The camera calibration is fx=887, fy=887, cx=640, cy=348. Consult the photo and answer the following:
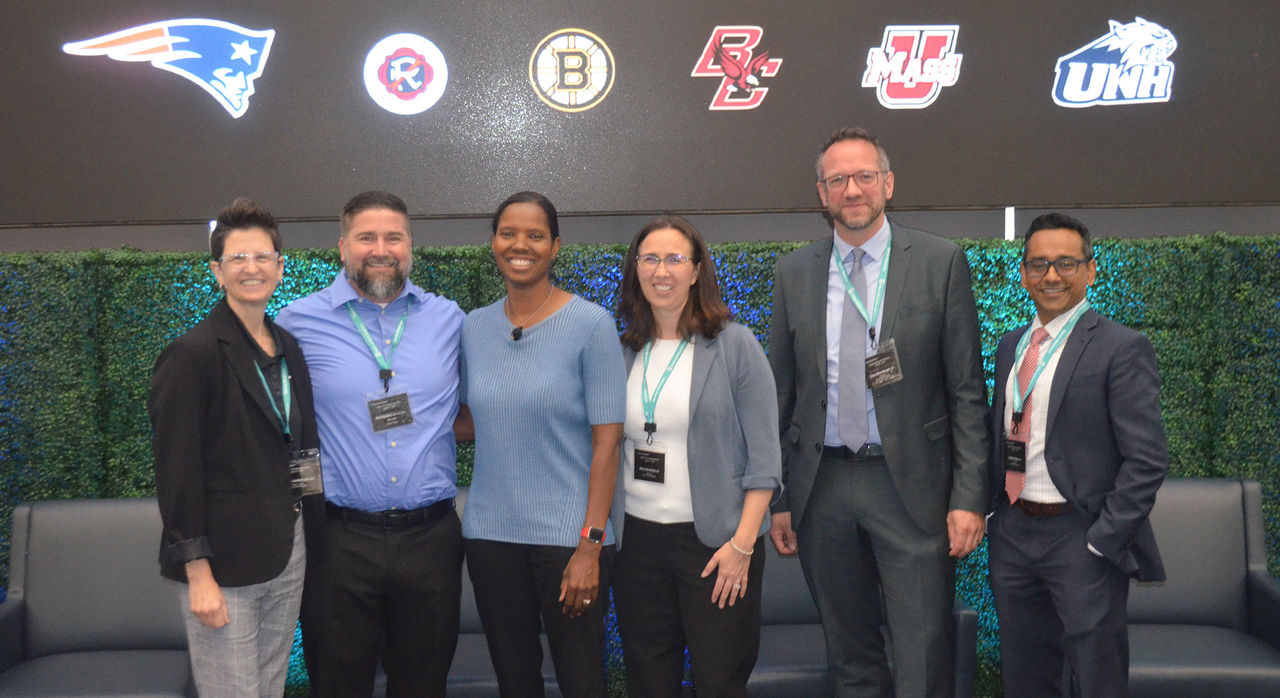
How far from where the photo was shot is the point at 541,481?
2.29 meters

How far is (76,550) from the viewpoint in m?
3.33

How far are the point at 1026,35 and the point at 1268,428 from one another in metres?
2.11

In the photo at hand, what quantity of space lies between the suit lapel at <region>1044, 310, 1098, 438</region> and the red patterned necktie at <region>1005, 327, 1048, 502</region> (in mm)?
58

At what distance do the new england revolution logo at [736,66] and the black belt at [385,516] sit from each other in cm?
272

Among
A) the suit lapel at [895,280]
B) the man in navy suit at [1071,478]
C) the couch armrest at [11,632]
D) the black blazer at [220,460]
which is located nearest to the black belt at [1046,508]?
the man in navy suit at [1071,478]

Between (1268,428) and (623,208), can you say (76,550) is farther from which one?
(1268,428)

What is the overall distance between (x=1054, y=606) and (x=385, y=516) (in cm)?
187

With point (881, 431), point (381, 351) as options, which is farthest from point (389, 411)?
point (881, 431)

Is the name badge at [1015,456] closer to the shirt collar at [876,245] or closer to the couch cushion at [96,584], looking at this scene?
the shirt collar at [876,245]

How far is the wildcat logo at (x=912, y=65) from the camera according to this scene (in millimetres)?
4320

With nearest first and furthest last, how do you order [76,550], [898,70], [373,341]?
[373,341] → [76,550] → [898,70]

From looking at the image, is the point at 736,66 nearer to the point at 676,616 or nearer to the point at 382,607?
the point at 676,616

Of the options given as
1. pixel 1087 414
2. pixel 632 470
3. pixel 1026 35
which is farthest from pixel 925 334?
pixel 1026 35

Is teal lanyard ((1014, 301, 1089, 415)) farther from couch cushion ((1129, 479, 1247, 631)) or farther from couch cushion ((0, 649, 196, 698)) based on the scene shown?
couch cushion ((0, 649, 196, 698))
